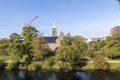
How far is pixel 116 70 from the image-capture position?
45812 mm

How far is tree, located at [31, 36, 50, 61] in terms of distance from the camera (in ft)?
177

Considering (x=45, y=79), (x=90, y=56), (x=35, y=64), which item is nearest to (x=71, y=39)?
(x=90, y=56)

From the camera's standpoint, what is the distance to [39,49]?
54531 millimetres

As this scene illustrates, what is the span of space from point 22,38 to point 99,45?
27.4 meters

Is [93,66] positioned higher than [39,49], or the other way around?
[39,49]

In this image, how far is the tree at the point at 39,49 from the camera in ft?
177

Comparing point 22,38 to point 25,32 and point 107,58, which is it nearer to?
point 25,32

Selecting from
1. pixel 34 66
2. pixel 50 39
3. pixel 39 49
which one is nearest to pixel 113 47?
pixel 39 49

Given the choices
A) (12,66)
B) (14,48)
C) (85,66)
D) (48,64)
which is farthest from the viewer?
(14,48)

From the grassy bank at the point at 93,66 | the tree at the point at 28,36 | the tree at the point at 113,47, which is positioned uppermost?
the tree at the point at 28,36

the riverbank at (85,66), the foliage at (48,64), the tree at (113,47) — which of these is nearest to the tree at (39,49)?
the riverbank at (85,66)

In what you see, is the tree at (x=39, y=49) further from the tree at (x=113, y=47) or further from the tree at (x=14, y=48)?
the tree at (x=113, y=47)

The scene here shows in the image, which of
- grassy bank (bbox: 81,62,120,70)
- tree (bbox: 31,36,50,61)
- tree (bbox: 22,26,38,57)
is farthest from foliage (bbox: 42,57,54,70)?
grassy bank (bbox: 81,62,120,70)

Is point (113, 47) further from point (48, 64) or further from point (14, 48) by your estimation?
point (14, 48)
